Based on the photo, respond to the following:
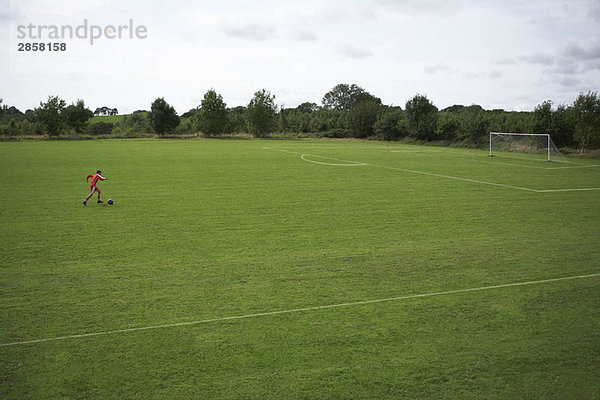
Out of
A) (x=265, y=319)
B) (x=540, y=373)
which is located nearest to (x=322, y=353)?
(x=265, y=319)

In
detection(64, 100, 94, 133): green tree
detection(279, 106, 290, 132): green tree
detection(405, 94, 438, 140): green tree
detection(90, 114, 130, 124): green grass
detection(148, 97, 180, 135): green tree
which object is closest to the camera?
detection(405, 94, 438, 140): green tree

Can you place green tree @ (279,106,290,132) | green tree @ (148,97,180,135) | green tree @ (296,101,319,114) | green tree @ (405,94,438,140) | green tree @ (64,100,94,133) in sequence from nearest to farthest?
green tree @ (405,94,438,140) < green tree @ (64,100,94,133) < green tree @ (148,97,180,135) < green tree @ (279,106,290,132) < green tree @ (296,101,319,114)

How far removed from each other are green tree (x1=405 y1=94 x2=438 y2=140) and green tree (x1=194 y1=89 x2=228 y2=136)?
28841mm

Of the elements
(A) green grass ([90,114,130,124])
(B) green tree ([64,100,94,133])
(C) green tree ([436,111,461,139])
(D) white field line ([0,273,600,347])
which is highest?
(A) green grass ([90,114,130,124])

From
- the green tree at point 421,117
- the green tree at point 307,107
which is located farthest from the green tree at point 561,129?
the green tree at point 307,107

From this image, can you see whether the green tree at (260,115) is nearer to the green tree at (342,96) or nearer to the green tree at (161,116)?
the green tree at (161,116)

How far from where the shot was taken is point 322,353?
4.39 metres

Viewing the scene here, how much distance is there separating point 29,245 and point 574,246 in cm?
932

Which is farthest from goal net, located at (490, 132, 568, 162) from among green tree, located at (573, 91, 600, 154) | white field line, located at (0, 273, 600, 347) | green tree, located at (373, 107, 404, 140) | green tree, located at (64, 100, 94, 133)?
green tree, located at (64, 100, 94, 133)

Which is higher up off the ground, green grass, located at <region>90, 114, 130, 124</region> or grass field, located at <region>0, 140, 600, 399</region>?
green grass, located at <region>90, 114, 130, 124</region>

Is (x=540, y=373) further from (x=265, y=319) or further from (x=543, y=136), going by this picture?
(x=543, y=136)

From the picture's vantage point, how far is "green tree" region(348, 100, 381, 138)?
6869 cm

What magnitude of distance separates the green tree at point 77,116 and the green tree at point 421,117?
44.6 m

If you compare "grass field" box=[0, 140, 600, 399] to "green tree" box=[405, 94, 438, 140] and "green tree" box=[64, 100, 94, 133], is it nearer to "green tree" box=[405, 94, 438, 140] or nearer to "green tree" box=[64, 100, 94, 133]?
"green tree" box=[405, 94, 438, 140]
